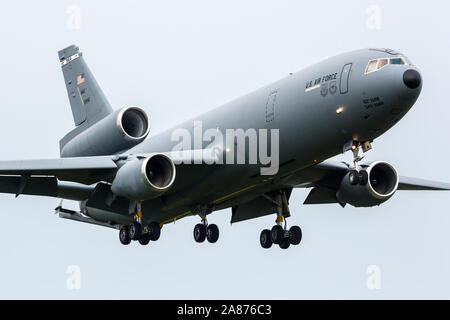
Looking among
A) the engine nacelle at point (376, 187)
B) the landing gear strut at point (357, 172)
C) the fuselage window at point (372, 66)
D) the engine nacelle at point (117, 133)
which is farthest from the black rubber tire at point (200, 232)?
the fuselage window at point (372, 66)

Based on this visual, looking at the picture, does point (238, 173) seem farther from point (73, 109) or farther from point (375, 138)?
point (73, 109)

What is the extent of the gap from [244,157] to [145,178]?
349 centimetres

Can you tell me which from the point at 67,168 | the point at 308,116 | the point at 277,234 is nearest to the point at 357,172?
the point at 308,116

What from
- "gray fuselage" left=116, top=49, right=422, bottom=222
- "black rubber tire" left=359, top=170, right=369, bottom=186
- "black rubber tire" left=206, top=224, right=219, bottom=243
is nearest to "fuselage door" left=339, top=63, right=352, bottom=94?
"gray fuselage" left=116, top=49, right=422, bottom=222

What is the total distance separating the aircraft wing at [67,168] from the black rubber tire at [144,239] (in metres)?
2.85

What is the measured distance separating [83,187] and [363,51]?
13.4 m

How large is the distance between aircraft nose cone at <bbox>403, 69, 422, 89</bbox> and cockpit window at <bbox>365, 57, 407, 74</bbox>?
74 centimetres

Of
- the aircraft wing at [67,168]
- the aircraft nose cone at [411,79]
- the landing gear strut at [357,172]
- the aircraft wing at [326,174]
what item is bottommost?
the landing gear strut at [357,172]

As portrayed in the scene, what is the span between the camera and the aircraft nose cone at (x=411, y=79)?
27.5m

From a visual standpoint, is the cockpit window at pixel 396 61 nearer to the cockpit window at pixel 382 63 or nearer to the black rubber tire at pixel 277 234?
the cockpit window at pixel 382 63

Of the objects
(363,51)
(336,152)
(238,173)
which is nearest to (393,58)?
(363,51)

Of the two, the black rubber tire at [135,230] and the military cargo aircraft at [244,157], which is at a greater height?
the military cargo aircraft at [244,157]

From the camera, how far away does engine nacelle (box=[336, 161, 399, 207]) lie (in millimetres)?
34000

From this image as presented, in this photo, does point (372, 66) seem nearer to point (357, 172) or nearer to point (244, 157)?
point (357, 172)
